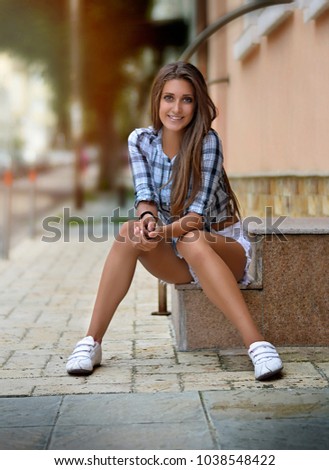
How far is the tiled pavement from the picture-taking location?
11.9 ft

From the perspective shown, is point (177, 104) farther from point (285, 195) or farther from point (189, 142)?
point (285, 195)

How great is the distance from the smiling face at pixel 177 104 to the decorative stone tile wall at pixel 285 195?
216cm

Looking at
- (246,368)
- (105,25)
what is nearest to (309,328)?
(246,368)

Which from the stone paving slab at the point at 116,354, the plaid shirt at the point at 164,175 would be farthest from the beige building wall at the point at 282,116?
the plaid shirt at the point at 164,175

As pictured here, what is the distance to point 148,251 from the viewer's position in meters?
4.95

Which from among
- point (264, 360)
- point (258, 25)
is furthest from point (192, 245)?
point (258, 25)

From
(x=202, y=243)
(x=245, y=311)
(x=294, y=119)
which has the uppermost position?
(x=294, y=119)

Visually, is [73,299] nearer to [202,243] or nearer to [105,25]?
[202,243]

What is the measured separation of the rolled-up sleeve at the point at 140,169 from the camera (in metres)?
5.00

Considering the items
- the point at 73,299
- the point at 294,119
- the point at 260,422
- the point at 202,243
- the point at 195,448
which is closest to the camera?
the point at 195,448

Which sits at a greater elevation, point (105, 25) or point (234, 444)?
point (105, 25)

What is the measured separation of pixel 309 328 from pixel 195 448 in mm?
1997

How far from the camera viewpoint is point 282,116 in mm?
8742

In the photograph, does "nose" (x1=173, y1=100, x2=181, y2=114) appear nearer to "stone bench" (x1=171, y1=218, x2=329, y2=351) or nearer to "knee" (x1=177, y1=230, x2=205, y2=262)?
"knee" (x1=177, y1=230, x2=205, y2=262)
